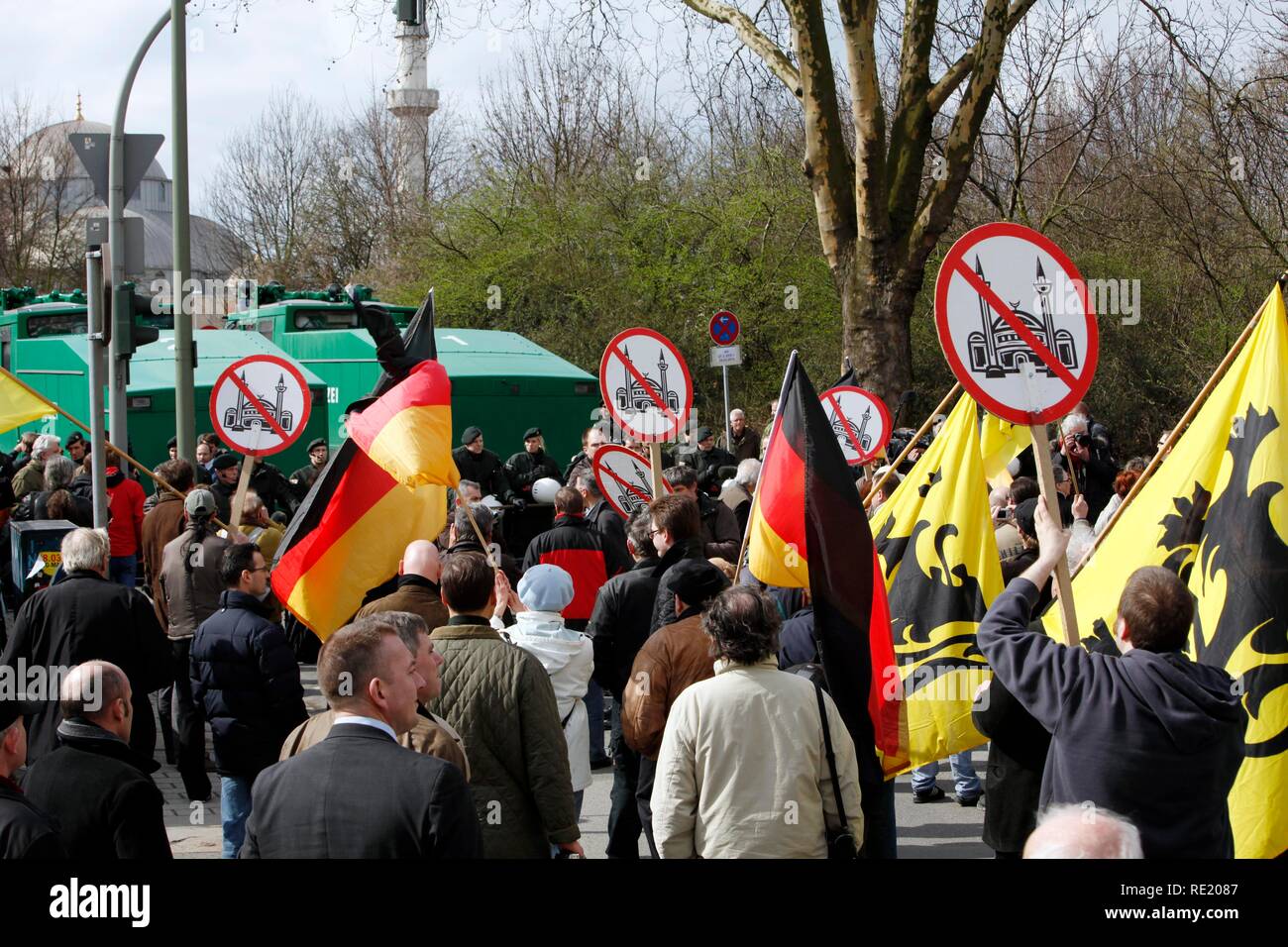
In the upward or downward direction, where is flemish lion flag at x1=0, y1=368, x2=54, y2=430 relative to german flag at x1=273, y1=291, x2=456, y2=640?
upward

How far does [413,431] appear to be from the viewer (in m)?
7.07

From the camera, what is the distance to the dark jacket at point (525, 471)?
49.2 ft

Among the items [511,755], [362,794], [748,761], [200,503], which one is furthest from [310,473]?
[362,794]

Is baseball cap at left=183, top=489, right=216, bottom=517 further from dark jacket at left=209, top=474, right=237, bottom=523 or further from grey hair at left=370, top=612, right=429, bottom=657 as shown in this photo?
grey hair at left=370, top=612, right=429, bottom=657

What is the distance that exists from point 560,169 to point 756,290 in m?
7.38

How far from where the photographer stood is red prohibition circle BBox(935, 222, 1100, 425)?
202 inches

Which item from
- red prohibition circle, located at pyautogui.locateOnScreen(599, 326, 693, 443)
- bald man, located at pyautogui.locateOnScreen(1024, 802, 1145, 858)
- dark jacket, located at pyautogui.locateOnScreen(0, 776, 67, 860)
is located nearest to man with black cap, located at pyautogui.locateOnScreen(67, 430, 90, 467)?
red prohibition circle, located at pyautogui.locateOnScreen(599, 326, 693, 443)

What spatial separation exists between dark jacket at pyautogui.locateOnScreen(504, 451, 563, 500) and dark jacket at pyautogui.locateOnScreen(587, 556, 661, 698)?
7679 millimetres

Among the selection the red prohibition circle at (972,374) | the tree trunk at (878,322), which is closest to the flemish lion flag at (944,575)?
the red prohibition circle at (972,374)

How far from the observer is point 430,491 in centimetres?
761

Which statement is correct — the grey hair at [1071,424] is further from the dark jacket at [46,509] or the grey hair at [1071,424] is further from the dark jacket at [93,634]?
the dark jacket at [93,634]

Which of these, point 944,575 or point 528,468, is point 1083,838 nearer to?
point 944,575

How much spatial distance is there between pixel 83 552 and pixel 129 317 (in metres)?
3.59

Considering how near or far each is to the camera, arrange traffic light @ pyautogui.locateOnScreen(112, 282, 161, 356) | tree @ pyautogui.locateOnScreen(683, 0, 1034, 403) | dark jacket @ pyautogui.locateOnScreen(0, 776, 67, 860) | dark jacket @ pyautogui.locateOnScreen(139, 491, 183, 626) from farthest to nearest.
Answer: tree @ pyautogui.locateOnScreen(683, 0, 1034, 403) < traffic light @ pyautogui.locateOnScreen(112, 282, 161, 356) < dark jacket @ pyautogui.locateOnScreen(139, 491, 183, 626) < dark jacket @ pyautogui.locateOnScreen(0, 776, 67, 860)
